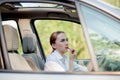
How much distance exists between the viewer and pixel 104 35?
3645 mm

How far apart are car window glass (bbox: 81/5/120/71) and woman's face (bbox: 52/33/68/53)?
0.79m

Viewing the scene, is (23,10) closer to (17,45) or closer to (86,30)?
(17,45)

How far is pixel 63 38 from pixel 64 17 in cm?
67

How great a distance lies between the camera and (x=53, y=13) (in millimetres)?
5273

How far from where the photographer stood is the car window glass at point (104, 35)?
3.61 m

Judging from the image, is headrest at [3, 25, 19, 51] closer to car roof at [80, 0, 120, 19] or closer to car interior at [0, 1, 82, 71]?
car interior at [0, 1, 82, 71]

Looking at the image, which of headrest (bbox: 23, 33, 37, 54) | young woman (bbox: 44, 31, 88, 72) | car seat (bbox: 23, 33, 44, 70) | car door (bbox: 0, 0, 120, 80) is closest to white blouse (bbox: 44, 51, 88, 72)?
young woman (bbox: 44, 31, 88, 72)

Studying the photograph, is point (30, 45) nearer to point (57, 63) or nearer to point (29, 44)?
point (29, 44)

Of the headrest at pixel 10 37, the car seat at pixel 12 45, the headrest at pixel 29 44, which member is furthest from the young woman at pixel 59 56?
the headrest at pixel 29 44

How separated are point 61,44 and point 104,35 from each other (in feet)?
2.79

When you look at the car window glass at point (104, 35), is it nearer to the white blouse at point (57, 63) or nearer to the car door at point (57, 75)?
the car door at point (57, 75)

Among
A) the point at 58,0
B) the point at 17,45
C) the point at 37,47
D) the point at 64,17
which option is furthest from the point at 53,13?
the point at 58,0

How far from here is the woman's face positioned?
14.4 feet

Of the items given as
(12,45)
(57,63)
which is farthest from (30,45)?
(57,63)
